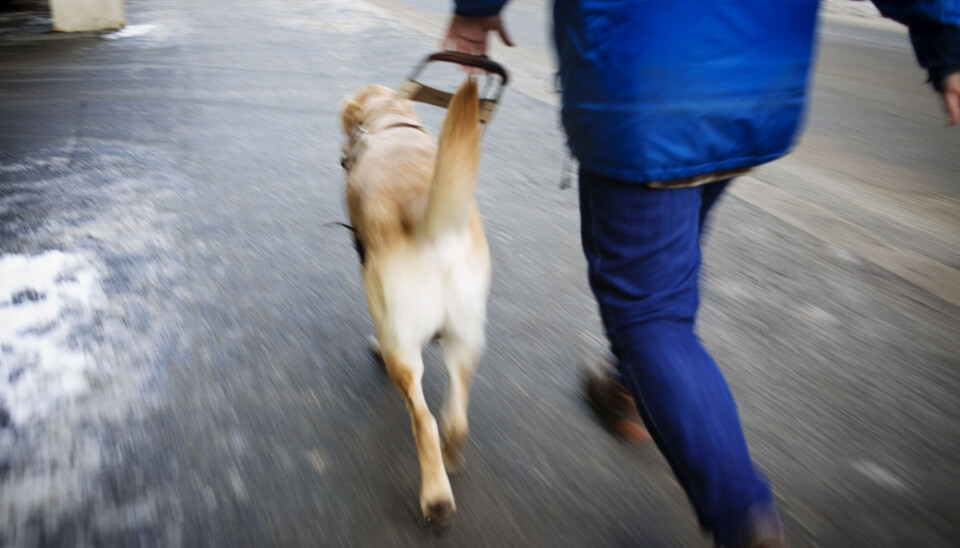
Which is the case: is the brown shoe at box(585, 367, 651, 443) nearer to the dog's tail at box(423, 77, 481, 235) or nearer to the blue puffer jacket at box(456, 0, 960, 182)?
the dog's tail at box(423, 77, 481, 235)

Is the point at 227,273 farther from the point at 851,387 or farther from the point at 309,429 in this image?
the point at 851,387

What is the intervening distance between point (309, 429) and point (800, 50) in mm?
1975

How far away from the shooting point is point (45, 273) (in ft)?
11.9

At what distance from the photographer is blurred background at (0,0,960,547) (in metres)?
2.25

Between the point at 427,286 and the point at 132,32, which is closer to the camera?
the point at 427,286

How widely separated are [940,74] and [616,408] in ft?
4.66

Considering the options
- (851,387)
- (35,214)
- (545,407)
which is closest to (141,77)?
(35,214)

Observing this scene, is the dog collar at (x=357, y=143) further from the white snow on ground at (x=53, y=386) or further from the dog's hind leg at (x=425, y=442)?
the white snow on ground at (x=53, y=386)

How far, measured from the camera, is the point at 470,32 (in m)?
2.28

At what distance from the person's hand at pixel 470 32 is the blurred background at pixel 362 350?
4.28 feet

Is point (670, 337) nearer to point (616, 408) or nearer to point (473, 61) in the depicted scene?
point (616, 408)

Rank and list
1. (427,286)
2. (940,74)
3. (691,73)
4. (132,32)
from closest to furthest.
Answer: (691,73) → (940,74) → (427,286) → (132,32)

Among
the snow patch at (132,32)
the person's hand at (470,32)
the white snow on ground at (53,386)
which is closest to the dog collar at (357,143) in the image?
the person's hand at (470,32)

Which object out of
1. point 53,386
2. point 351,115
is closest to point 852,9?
point 351,115
